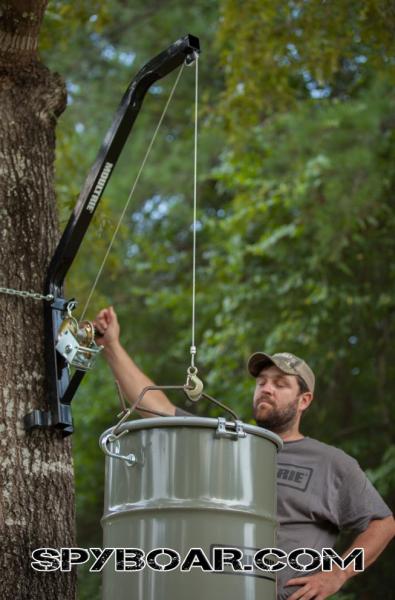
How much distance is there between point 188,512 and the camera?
3029 mm

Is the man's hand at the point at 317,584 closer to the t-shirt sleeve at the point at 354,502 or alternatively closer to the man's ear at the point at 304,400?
the t-shirt sleeve at the point at 354,502

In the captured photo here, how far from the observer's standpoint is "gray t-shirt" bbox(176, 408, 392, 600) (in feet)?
12.5

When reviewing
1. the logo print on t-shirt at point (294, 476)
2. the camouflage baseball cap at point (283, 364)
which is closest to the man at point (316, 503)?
the logo print on t-shirt at point (294, 476)

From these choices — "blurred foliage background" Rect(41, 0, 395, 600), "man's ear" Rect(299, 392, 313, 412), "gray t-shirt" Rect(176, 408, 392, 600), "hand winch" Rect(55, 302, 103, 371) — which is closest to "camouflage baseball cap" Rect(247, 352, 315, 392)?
"man's ear" Rect(299, 392, 313, 412)

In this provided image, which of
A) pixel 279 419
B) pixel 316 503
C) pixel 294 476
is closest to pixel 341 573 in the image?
pixel 316 503

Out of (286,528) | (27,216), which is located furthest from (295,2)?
(286,528)

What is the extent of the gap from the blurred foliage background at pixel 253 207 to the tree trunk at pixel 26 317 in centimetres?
154

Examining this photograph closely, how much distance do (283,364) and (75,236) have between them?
932 mm

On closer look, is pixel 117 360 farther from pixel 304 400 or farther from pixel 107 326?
pixel 304 400

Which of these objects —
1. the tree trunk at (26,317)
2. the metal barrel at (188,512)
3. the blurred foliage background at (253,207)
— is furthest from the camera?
the blurred foliage background at (253,207)

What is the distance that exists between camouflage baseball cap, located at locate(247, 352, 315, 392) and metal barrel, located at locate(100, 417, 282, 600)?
102cm

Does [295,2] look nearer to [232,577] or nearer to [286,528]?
[286,528]

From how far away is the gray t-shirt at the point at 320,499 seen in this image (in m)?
3.82

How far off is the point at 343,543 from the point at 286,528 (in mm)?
5630
